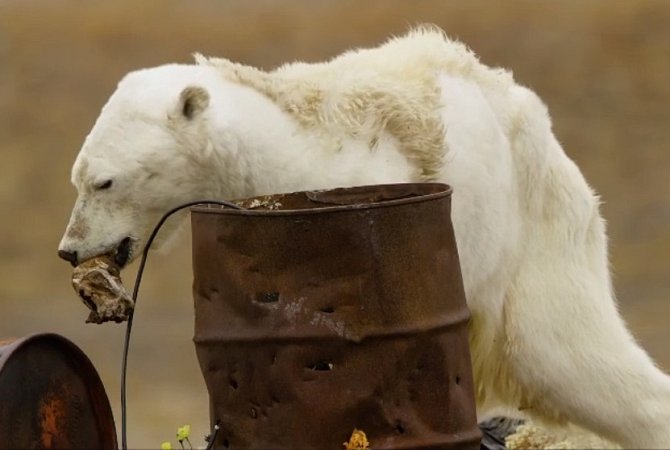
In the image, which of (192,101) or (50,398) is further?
(192,101)

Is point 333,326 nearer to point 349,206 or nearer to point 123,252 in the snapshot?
point 349,206

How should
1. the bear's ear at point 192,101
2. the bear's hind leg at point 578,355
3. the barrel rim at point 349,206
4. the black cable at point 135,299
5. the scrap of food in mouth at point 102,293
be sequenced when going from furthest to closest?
the bear's hind leg at point 578,355 < the bear's ear at point 192,101 < the scrap of food in mouth at point 102,293 < the black cable at point 135,299 < the barrel rim at point 349,206

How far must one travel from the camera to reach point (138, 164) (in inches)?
134

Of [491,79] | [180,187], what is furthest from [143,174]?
[491,79]

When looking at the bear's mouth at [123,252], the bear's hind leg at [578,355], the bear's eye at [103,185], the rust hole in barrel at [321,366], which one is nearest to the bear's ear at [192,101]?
the bear's eye at [103,185]

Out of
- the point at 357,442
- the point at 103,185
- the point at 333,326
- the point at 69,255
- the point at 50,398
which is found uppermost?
the point at 103,185

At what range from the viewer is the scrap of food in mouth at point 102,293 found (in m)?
3.23

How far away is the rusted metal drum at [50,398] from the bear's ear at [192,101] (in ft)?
2.30

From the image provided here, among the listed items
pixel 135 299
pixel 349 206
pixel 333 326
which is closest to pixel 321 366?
pixel 333 326

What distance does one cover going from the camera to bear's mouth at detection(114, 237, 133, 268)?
11.5 ft

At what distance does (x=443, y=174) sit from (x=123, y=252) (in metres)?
0.89

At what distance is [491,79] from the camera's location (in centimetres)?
405

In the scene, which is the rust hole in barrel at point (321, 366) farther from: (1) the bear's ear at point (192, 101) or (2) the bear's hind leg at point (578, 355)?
(2) the bear's hind leg at point (578, 355)

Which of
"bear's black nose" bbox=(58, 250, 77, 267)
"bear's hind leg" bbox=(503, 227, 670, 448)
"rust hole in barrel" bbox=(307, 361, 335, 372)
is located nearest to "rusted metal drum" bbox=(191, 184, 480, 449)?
"rust hole in barrel" bbox=(307, 361, 335, 372)
